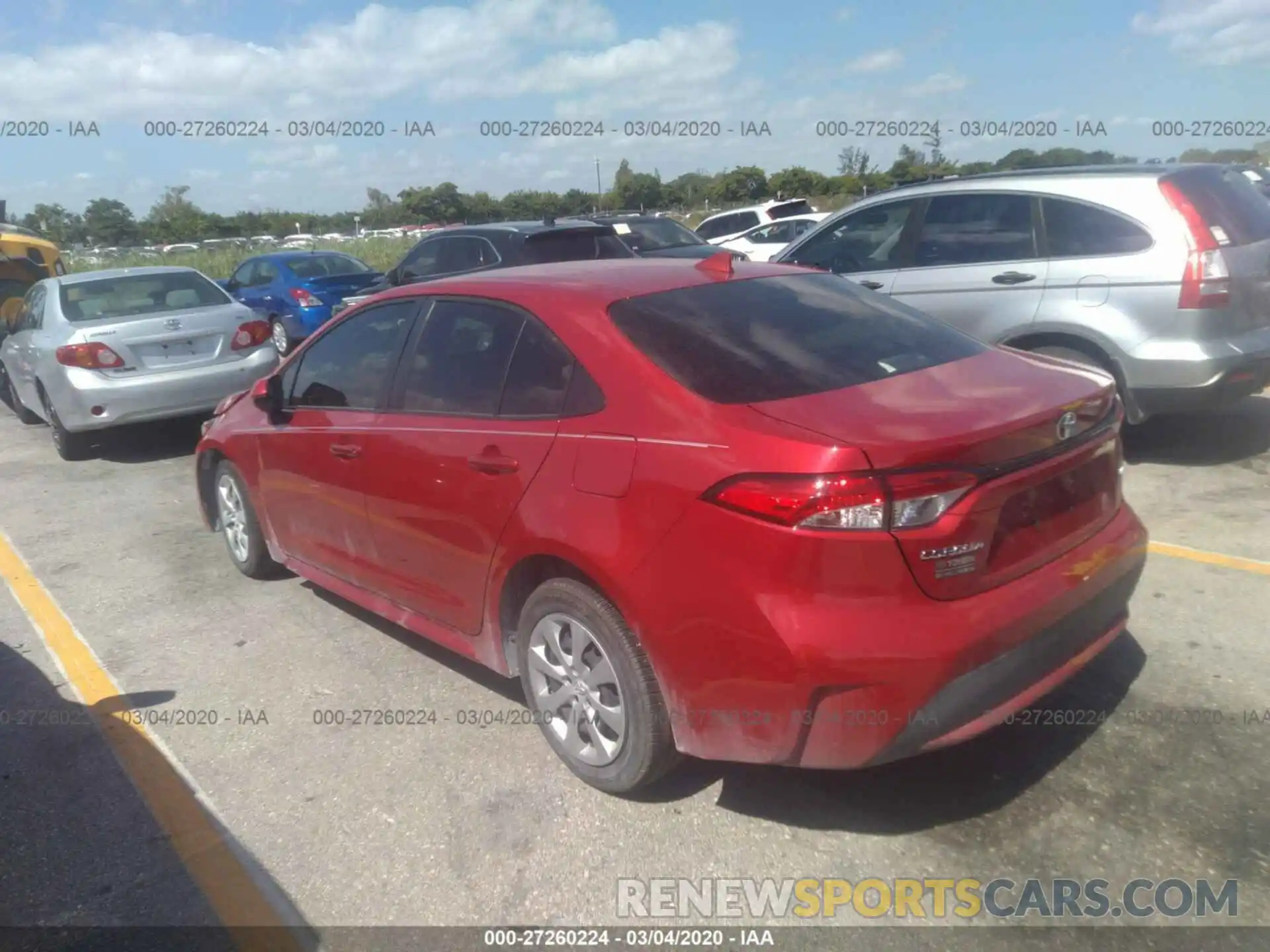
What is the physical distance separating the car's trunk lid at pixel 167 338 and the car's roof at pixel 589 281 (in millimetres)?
5144

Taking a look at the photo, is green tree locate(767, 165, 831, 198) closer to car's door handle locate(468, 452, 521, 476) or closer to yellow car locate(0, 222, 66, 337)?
yellow car locate(0, 222, 66, 337)

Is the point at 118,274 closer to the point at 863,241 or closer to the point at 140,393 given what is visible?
the point at 140,393

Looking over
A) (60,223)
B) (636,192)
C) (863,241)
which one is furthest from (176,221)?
(863,241)

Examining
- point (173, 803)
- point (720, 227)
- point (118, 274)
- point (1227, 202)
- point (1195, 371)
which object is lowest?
point (173, 803)

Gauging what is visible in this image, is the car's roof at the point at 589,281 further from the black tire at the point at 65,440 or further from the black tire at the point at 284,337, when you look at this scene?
the black tire at the point at 284,337

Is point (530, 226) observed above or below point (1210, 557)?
above

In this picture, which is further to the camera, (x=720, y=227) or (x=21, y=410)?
(x=720, y=227)

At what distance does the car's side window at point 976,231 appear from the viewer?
6.48 m

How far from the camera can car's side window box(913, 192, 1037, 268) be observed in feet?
21.3

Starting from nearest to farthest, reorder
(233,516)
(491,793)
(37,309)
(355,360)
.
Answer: (491,793)
(355,360)
(233,516)
(37,309)

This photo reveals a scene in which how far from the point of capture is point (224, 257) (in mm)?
29969

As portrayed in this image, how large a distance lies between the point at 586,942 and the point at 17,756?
251cm

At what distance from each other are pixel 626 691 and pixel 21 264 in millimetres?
16006

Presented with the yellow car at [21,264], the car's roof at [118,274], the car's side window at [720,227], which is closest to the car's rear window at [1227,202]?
the car's roof at [118,274]
